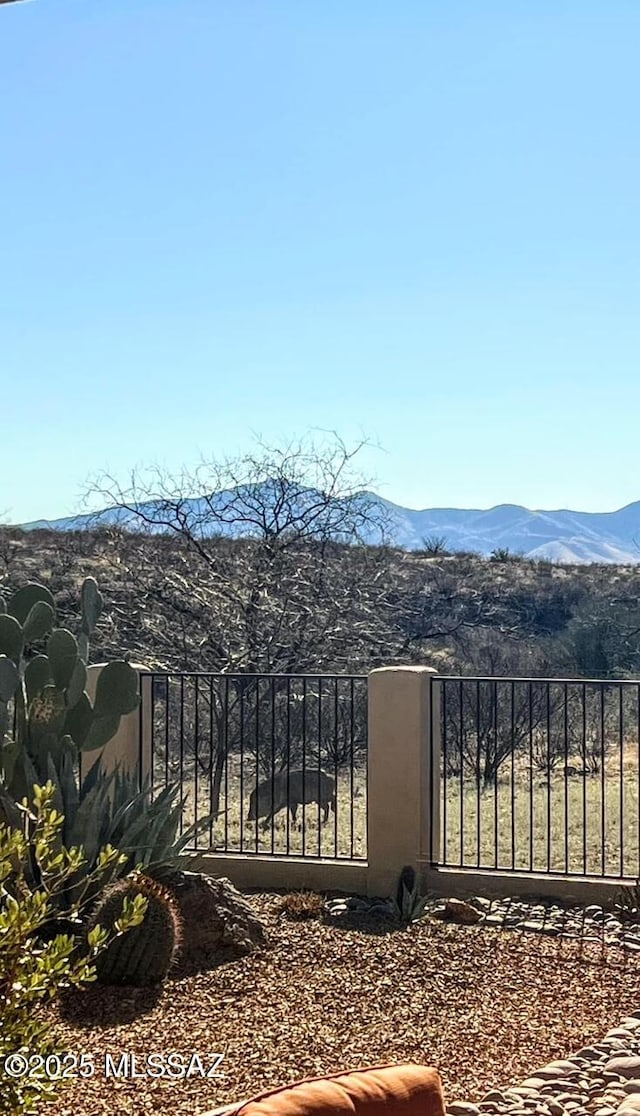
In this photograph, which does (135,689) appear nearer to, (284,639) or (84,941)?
(84,941)

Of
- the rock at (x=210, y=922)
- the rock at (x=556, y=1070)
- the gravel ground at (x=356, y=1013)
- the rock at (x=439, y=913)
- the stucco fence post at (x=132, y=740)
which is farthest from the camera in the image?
the stucco fence post at (x=132, y=740)

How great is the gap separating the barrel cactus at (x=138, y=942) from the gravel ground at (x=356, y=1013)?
0.30ft

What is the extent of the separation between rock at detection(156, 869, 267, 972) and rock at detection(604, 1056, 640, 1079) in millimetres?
2418

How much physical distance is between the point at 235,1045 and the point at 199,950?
142 centimetres

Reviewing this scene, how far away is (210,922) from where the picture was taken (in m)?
7.32

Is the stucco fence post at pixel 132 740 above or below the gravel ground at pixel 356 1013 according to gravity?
above

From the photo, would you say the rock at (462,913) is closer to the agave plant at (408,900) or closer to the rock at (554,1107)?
the agave plant at (408,900)

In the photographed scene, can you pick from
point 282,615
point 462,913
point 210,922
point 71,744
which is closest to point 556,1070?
point 210,922

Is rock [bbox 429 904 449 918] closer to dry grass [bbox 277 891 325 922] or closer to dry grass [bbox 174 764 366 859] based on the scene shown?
dry grass [bbox 277 891 325 922]

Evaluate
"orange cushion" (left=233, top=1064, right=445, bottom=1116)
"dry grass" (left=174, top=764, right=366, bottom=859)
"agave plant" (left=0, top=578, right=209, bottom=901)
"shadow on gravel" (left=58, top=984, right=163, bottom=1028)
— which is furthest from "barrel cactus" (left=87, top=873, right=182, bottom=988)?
"orange cushion" (left=233, top=1064, right=445, bottom=1116)

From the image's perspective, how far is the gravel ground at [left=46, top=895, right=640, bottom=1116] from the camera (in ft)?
17.8

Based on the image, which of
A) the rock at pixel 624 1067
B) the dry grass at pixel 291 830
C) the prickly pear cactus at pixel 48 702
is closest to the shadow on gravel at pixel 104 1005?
the prickly pear cactus at pixel 48 702

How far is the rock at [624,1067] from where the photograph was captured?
558 cm

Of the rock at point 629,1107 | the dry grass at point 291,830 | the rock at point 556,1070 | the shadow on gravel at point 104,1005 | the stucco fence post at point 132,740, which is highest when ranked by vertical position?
the stucco fence post at point 132,740
